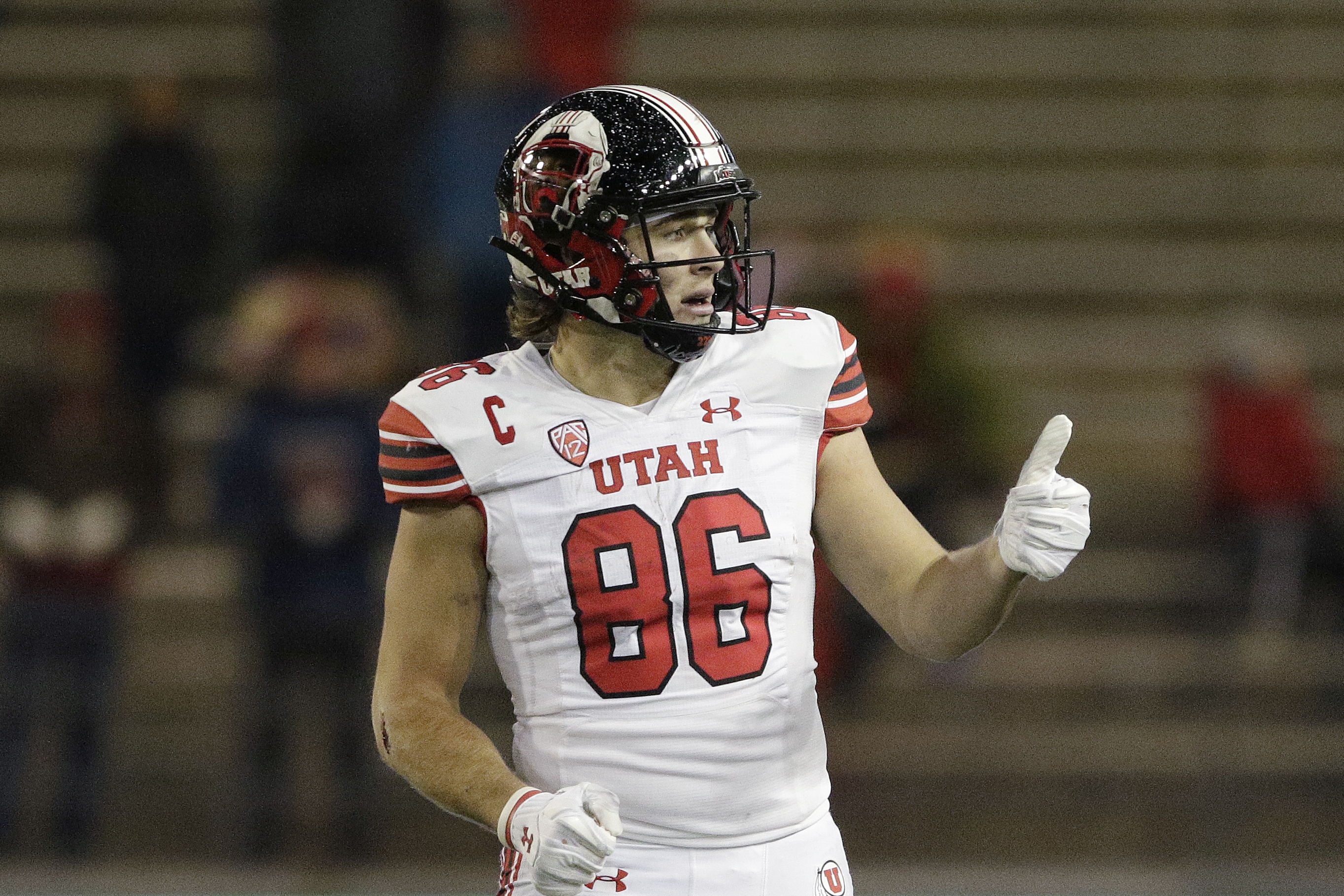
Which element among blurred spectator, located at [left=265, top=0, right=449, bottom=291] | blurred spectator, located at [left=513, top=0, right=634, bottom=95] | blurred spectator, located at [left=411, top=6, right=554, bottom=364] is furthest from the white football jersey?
blurred spectator, located at [left=513, top=0, right=634, bottom=95]

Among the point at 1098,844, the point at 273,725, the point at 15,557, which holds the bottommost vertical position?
the point at 1098,844

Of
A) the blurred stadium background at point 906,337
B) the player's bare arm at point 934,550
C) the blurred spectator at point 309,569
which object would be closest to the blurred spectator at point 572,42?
the blurred stadium background at point 906,337

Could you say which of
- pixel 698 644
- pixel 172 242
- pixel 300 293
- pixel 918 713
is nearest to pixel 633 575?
pixel 698 644

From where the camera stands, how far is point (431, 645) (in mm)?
2465

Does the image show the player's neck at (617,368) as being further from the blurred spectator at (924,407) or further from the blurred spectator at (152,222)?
the blurred spectator at (152,222)

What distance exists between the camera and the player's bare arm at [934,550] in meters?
2.30

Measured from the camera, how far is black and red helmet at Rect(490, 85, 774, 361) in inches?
97.3

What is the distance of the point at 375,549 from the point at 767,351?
11.2 feet

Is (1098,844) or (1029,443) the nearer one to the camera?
(1098,844)

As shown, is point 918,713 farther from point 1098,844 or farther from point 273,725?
point 273,725

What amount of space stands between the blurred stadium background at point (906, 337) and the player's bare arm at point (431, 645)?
127 inches

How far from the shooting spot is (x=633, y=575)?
2.42m

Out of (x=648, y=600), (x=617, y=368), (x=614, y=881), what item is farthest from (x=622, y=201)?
(x=614, y=881)

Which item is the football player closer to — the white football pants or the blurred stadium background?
the white football pants
